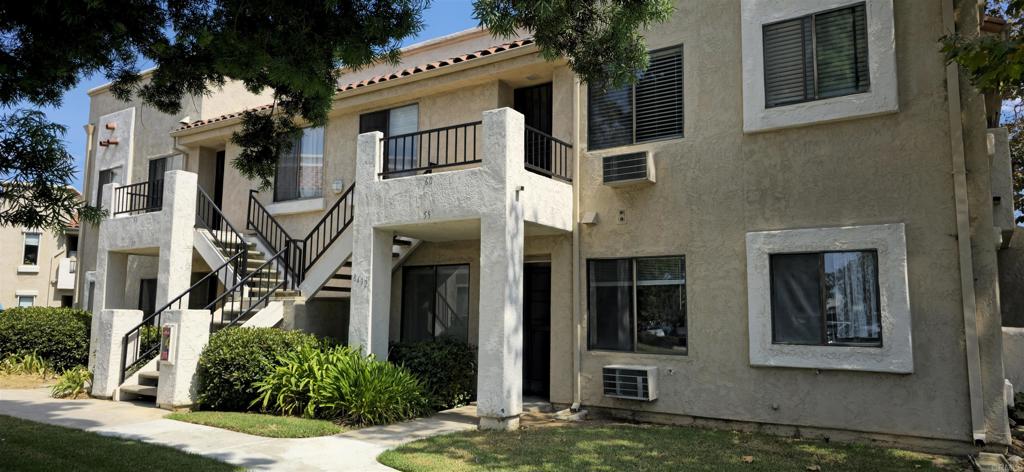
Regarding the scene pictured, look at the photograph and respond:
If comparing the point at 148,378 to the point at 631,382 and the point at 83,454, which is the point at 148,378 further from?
the point at 631,382

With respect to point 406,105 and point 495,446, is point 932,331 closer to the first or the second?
point 495,446

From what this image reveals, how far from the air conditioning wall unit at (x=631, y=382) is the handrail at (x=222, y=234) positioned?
23.7ft

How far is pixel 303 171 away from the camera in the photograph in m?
15.0

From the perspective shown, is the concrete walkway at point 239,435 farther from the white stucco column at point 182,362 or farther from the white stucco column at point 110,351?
the white stucco column at point 110,351

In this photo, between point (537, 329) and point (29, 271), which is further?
point (29, 271)

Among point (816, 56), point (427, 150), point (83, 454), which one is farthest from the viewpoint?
point (427, 150)

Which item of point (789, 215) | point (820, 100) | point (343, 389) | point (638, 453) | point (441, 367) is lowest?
point (638, 453)

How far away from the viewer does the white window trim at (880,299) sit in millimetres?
8461

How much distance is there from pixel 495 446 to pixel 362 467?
5.33ft

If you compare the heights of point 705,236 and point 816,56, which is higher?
point 816,56

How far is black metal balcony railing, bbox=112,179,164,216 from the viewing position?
15.1 m

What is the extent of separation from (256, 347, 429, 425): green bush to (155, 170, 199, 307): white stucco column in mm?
3923

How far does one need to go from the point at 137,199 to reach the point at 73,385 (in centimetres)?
547

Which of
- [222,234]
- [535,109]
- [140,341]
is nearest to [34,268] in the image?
[222,234]
